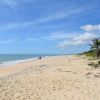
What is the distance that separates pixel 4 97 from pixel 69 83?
194 inches

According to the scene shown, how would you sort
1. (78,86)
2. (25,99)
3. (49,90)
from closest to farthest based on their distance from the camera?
1. (25,99)
2. (49,90)
3. (78,86)

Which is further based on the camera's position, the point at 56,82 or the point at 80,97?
the point at 56,82

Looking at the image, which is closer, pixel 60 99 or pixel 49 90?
pixel 60 99

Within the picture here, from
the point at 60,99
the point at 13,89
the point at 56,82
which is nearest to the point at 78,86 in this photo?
the point at 56,82

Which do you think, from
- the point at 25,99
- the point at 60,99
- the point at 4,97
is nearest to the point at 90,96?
the point at 60,99

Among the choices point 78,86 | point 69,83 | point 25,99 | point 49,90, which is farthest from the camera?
point 69,83

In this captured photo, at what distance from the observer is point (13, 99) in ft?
34.3

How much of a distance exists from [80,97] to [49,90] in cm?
212

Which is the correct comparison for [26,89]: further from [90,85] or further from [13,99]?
[90,85]

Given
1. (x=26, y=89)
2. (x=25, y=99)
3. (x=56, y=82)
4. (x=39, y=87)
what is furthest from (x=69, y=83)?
(x=25, y=99)

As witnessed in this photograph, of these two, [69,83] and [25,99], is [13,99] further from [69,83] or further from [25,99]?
[69,83]

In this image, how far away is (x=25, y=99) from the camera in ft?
34.2

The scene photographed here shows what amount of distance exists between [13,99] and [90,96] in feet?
12.9

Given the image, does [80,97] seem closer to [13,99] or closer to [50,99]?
[50,99]
